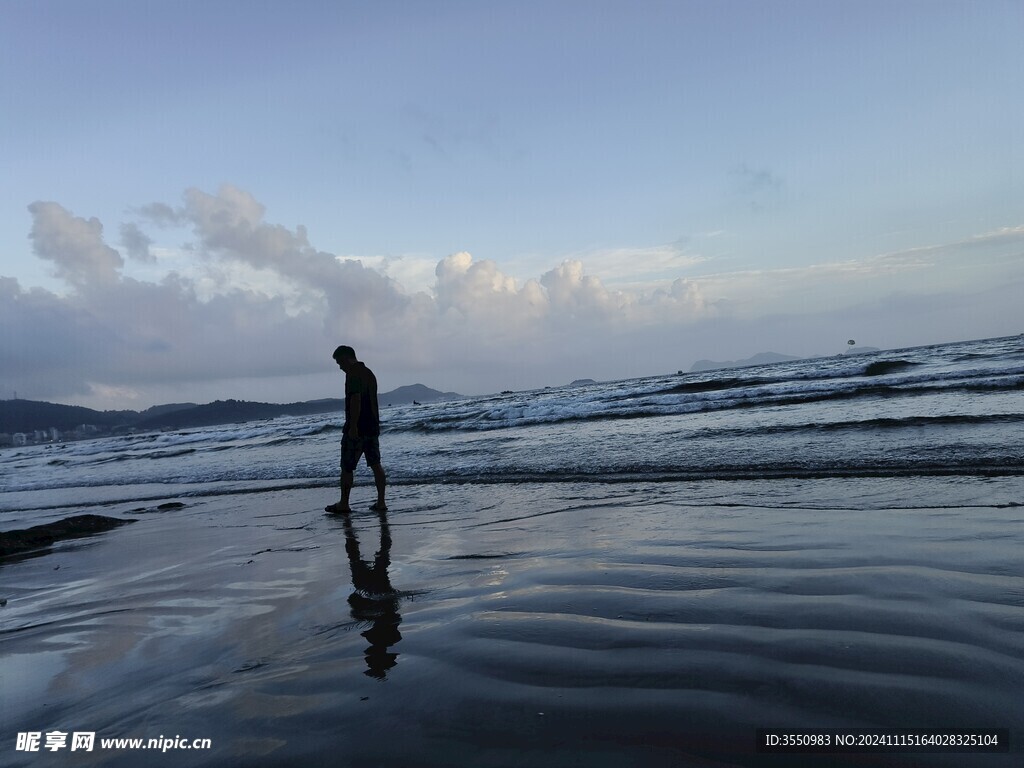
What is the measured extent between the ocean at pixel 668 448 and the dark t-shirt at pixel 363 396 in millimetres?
2078

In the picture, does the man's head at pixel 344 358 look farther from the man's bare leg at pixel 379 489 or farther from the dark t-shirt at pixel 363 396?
the man's bare leg at pixel 379 489

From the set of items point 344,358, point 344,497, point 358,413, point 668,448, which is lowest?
point 668,448

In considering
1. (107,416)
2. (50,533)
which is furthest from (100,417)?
(50,533)

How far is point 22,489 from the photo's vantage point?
1750cm

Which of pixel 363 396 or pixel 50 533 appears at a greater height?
pixel 363 396

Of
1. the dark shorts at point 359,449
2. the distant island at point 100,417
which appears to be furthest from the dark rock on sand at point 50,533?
the distant island at point 100,417

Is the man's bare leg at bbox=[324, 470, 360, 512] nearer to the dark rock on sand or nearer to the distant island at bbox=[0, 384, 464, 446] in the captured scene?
the dark rock on sand

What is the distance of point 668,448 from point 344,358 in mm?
5995

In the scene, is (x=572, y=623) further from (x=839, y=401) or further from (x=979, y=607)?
(x=839, y=401)

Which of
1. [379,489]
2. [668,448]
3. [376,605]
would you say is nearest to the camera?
[376,605]

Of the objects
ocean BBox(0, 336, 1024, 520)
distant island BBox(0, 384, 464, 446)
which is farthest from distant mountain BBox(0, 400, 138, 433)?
ocean BBox(0, 336, 1024, 520)

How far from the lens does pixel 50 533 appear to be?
771 centimetres

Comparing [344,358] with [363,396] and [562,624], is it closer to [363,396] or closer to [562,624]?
[363,396]

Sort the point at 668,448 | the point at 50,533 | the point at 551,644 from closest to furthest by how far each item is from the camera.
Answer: the point at 551,644 → the point at 50,533 → the point at 668,448
